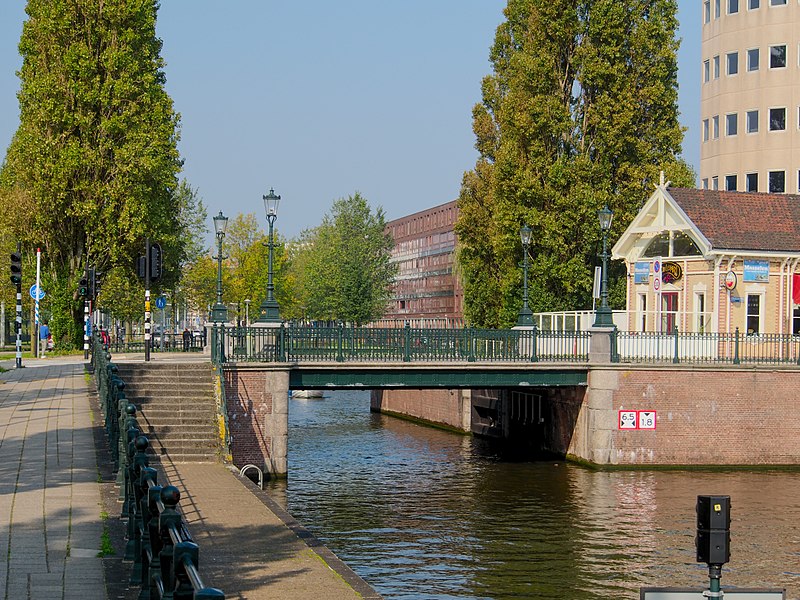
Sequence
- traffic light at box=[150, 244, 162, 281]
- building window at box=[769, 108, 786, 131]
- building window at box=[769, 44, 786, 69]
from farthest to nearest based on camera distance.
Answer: building window at box=[769, 108, 786, 131], building window at box=[769, 44, 786, 69], traffic light at box=[150, 244, 162, 281]

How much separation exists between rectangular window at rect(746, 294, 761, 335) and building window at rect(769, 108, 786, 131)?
103 ft

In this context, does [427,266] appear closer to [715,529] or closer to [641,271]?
[641,271]

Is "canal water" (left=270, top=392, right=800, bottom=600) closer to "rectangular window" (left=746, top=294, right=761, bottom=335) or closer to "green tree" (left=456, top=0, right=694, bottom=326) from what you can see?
"rectangular window" (left=746, top=294, right=761, bottom=335)

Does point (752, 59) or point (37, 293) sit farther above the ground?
point (752, 59)

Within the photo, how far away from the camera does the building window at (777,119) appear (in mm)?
66875

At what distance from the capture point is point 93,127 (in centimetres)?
5041

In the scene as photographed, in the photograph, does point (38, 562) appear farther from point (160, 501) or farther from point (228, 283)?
point (228, 283)

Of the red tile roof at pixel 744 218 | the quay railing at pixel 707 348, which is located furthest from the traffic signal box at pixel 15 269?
the red tile roof at pixel 744 218

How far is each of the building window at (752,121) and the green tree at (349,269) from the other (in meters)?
35.6

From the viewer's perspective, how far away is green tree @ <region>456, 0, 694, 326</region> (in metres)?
48.7

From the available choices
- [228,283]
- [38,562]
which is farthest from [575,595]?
[228,283]

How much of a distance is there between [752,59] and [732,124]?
408 cm

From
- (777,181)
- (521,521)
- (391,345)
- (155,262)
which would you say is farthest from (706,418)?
(777,181)

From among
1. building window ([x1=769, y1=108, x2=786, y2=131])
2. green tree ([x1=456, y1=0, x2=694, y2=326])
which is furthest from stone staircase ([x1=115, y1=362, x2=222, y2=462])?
building window ([x1=769, y1=108, x2=786, y2=131])
